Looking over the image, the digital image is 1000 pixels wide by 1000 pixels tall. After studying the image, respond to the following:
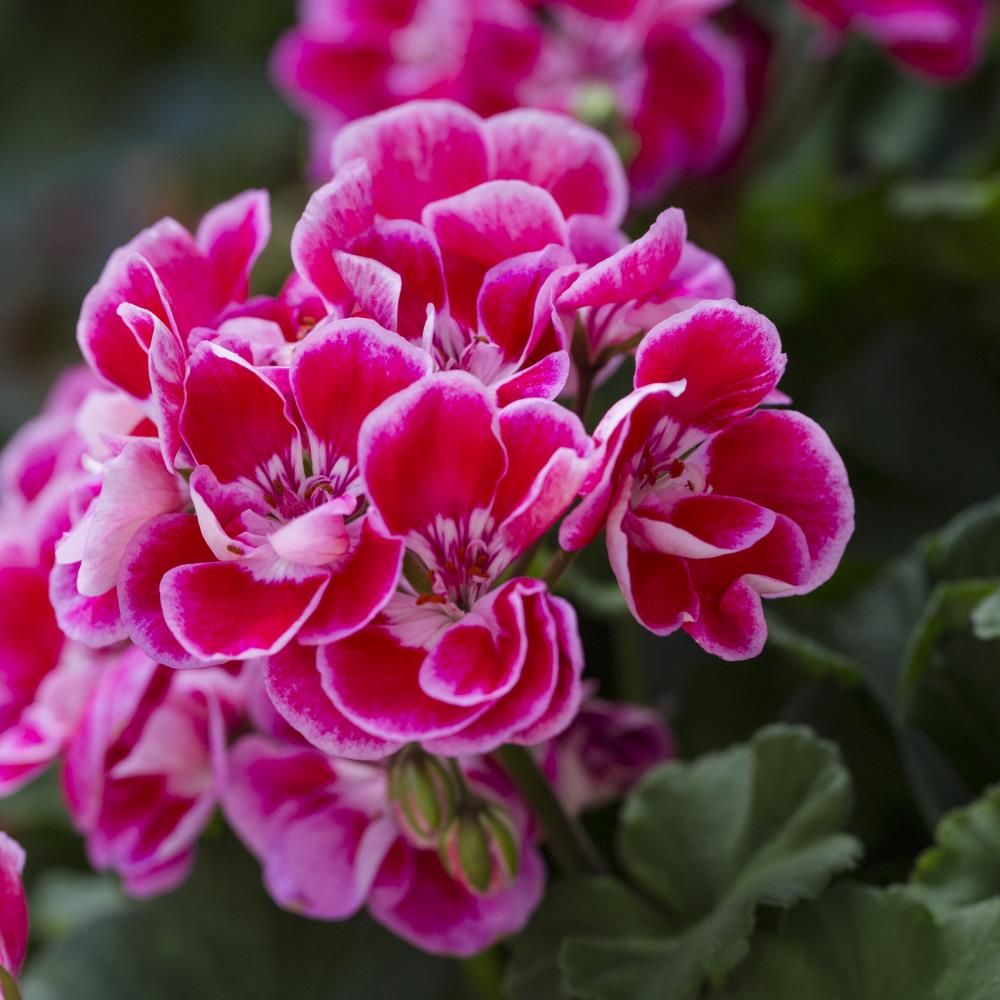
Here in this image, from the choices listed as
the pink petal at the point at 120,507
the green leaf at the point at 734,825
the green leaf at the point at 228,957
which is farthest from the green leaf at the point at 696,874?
the pink petal at the point at 120,507

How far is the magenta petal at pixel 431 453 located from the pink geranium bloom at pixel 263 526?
0.01 m

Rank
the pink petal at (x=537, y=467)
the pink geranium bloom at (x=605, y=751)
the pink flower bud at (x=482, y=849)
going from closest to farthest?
the pink petal at (x=537, y=467), the pink flower bud at (x=482, y=849), the pink geranium bloom at (x=605, y=751)

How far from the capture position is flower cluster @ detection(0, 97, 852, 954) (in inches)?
14.1

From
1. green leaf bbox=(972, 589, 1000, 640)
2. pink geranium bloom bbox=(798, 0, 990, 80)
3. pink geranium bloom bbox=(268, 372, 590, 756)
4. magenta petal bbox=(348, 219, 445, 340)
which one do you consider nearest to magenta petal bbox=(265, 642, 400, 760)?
pink geranium bloom bbox=(268, 372, 590, 756)

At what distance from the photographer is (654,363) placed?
37cm

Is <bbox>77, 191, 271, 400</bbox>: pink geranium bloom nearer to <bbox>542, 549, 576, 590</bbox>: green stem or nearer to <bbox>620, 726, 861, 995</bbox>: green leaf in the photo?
<bbox>542, 549, 576, 590</bbox>: green stem

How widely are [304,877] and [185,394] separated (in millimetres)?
199

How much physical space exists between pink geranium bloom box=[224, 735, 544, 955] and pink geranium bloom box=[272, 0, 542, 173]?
18.3 inches

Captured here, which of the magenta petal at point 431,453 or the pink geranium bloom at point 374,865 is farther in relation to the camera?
the pink geranium bloom at point 374,865

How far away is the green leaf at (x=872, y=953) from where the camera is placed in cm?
44

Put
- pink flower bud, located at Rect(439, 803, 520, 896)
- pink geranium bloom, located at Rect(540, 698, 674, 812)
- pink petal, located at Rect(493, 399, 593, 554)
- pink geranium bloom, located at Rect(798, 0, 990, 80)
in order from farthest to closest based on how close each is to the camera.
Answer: pink geranium bloom, located at Rect(798, 0, 990, 80) → pink geranium bloom, located at Rect(540, 698, 674, 812) → pink flower bud, located at Rect(439, 803, 520, 896) → pink petal, located at Rect(493, 399, 593, 554)

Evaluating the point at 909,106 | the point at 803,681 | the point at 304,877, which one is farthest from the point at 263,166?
the point at 304,877

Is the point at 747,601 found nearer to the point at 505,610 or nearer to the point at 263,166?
the point at 505,610

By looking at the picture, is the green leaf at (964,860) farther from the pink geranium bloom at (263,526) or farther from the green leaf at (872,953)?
the pink geranium bloom at (263,526)
